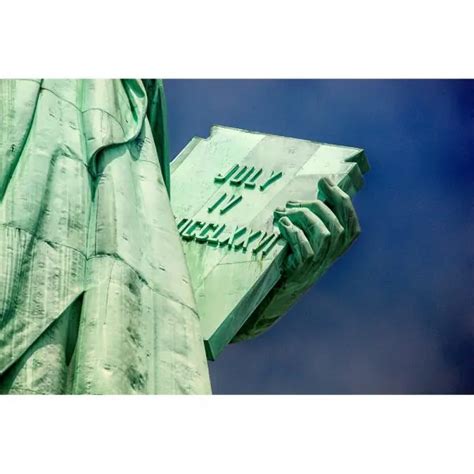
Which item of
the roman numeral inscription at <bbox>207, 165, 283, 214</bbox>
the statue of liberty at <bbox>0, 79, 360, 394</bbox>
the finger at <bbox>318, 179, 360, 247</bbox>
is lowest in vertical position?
the roman numeral inscription at <bbox>207, 165, 283, 214</bbox>

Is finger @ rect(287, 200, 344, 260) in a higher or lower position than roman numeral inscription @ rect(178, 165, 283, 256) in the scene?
higher

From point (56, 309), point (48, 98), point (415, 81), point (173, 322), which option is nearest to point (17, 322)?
point (56, 309)

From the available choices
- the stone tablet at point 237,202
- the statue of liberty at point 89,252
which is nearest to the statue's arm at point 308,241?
the stone tablet at point 237,202

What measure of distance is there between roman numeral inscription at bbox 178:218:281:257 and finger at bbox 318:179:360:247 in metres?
0.59

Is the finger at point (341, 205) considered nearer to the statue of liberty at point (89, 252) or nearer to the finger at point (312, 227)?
the finger at point (312, 227)

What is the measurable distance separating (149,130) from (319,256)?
2.07 meters

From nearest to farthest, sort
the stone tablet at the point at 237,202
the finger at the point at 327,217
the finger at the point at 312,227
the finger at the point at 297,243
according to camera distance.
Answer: the stone tablet at the point at 237,202 → the finger at the point at 297,243 → the finger at the point at 312,227 → the finger at the point at 327,217

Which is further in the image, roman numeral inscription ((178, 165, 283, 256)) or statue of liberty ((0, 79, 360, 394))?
roman numeral inscription ((178, 165, 283, 256))

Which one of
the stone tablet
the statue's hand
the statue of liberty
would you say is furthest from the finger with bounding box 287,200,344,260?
the statue of liberty

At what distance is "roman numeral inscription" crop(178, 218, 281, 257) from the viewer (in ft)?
44.0

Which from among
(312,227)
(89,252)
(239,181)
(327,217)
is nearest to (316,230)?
(312,227)

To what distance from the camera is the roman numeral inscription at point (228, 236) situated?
13414mm

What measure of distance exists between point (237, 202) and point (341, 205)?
952mm

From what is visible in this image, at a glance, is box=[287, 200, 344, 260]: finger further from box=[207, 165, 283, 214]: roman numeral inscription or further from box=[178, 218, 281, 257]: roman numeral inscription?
box=[207, 165, 283, 214]: roman numeral inscription
